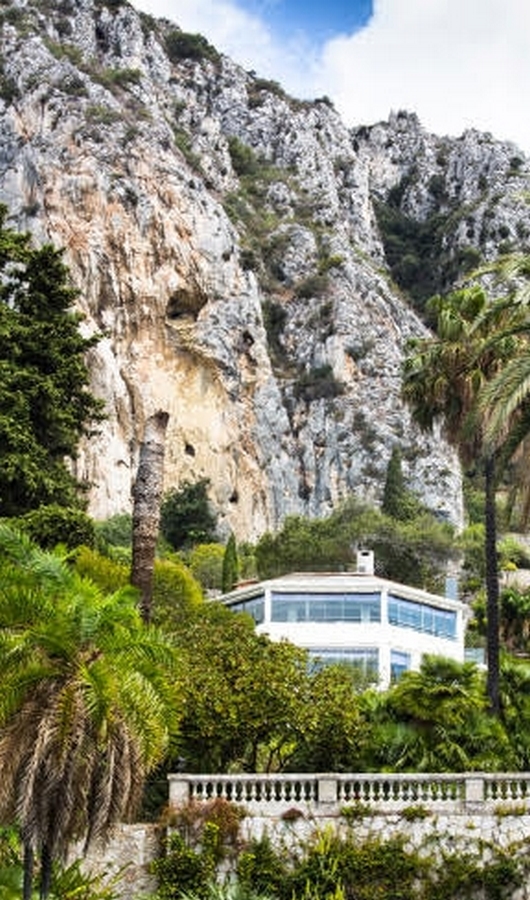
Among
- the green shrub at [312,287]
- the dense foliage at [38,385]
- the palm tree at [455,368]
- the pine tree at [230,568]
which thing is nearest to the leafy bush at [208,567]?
the pine tree at [230,568]

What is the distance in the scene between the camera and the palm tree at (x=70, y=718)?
1756 cm

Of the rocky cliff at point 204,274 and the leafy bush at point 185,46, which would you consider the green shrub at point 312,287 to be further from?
the leafy bush at point 185,46

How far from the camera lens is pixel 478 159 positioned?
513 feet

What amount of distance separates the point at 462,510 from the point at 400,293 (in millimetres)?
37593

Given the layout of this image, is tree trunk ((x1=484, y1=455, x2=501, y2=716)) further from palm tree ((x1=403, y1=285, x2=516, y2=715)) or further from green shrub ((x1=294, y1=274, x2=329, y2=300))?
green shrub ((x1=294, y1=274, x2=329, y2=300))

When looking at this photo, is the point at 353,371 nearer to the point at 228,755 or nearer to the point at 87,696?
the point at 228,755

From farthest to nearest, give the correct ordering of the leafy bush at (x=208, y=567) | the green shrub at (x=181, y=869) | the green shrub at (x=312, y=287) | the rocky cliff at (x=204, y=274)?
1. the green shrub at (x=312, y=287)
2. the rocky cliff at (x=204, y=274)
3. the leafy bush at (x=208, y=567)
4. the green shrub at (x=181, y=869)

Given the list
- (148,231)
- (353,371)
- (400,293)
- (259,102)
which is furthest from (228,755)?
(259,102)

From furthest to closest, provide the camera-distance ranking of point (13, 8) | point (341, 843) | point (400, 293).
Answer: point (400, 293)
point (13, 8)
point (341, 843)

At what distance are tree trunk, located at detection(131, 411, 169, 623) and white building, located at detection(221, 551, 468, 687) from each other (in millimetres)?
21303

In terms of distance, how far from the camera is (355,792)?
81.9 feet

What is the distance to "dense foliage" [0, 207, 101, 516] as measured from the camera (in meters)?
39.3

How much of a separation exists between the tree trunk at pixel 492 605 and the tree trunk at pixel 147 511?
24.2ft

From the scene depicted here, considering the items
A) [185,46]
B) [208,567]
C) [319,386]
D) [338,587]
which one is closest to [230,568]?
[208,567]
